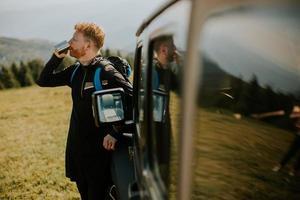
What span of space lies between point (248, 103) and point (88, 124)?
2.63 metres

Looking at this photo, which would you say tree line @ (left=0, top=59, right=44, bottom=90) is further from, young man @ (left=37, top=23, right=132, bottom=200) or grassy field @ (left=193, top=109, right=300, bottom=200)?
grassy field @ (left=193, top=109, right=300, bottom=200)

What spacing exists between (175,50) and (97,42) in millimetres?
2572

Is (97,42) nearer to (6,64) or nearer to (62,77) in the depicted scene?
(62,77)

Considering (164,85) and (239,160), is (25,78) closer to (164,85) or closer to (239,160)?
(164,85)

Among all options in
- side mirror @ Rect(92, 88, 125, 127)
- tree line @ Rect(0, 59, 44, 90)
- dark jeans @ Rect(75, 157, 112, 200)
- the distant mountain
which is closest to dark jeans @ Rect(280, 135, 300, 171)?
side mirror @ Rect(92, 88, 125, 127)

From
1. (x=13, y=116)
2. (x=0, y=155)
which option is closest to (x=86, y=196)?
(x=0, y=155)

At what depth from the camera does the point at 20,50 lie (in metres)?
35.8

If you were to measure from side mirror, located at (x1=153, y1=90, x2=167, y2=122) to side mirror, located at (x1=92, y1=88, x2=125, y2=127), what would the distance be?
836 mm

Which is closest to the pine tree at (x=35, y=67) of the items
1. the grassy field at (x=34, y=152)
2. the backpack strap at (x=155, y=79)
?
the grassy field at (x=34, y=152)

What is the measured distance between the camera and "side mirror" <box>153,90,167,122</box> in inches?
67.1

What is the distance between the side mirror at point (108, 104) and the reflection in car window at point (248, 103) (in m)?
1.42

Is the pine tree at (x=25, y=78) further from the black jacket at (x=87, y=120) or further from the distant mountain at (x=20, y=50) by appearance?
Answer: the black jacket at (x=87, y=120)

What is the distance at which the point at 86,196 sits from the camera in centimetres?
397

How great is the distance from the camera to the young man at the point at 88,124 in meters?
3.56
